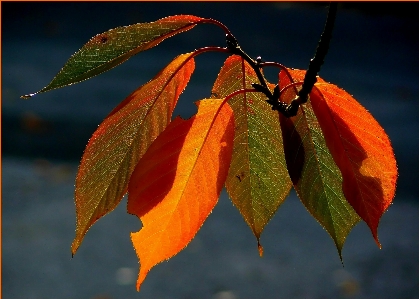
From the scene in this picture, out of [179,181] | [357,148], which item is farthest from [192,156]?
[357,148]

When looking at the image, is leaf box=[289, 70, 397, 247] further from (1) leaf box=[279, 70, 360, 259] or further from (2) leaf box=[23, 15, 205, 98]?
(2) leaf box=[23, 15, 205, 98]

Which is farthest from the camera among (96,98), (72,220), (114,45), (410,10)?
(410,10)

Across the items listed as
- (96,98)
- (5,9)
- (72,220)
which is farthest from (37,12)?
(72,220)

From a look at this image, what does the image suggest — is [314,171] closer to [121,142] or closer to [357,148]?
[357,148]

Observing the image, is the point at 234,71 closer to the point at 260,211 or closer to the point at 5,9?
the point at 260,211

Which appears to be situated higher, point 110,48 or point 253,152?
point 110,48

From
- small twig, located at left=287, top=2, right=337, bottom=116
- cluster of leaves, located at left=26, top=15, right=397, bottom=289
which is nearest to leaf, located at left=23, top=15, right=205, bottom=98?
cluster of leaves, located at left=26, top=15, right=397, bottom=289

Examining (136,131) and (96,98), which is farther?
(96,98)
